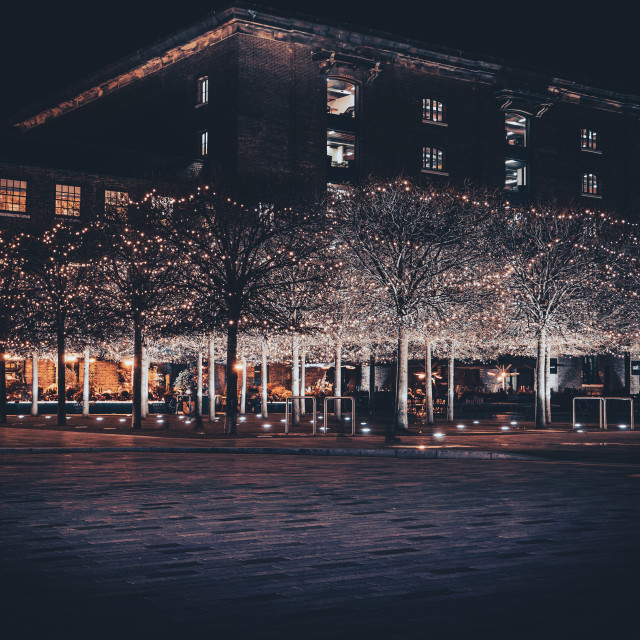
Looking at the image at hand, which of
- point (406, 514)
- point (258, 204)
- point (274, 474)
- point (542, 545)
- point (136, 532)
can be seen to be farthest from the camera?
point (258, 204)

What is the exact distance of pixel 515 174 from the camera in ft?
182

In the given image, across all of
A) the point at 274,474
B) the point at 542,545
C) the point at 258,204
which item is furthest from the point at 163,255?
the point at 542,545

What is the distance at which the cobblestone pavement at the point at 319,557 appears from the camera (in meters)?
5.30

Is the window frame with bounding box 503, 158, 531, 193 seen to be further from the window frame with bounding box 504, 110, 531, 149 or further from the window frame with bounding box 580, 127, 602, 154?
the window frame with bounding box 580, 127, 602, 154

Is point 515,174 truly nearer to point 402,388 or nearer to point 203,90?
point 203,90

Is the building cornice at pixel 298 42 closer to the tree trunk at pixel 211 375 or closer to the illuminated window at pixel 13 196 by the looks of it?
the illuminated window at pixel 13 196

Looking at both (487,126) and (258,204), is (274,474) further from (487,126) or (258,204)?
(487,126)

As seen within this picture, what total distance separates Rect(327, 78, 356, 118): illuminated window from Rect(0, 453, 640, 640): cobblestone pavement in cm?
3846

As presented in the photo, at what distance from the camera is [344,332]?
31.0 meters

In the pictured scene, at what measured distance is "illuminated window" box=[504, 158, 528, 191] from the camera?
54531 mm

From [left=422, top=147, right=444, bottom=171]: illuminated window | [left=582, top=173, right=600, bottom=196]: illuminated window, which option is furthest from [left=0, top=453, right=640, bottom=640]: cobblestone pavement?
[left=582, top=173, right=600, bottom=196]: illuminated window

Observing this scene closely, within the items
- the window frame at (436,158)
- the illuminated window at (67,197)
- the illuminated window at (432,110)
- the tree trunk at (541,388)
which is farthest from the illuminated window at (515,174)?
the illuminated window at (67,197)

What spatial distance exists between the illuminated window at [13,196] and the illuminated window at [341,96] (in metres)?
17.5

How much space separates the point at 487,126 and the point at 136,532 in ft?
159
